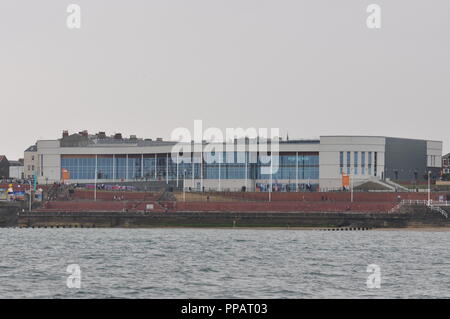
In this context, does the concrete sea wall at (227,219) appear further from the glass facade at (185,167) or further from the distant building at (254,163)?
the glass facade at (185,167)

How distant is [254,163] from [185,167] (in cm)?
1209

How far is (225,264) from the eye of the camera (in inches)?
3474

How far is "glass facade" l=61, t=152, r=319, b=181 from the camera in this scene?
17988cm

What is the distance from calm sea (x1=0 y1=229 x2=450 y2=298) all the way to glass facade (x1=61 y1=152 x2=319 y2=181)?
4609 centimetres

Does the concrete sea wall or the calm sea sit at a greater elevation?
the concrete sea wall

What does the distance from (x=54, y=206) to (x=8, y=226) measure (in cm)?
868

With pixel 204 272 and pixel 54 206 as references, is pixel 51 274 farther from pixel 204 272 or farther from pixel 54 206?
pixel 54 206

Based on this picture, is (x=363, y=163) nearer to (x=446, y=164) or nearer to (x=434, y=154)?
(x=434, y=154)

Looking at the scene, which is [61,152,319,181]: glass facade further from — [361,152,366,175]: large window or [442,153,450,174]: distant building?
[442,153,450,174]: distant building

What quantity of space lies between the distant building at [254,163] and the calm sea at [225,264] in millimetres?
43110

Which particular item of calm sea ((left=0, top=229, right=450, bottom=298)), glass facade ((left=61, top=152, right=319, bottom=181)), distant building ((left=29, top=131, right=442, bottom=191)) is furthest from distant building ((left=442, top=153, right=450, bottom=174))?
calm sea ((left=0, top=229, right=450, bottom=298))

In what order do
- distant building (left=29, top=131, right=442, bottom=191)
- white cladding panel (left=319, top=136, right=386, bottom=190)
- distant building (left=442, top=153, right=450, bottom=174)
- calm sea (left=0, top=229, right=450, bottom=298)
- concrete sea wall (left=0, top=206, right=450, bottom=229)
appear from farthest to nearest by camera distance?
distant building (left=442, top=153, right=450, bottom=174)
distant building (left=29, top=131, right=442, bottom=191)
white cladding panel (left=319, top=136, right=386, bottom=190)
concrete sea wall (left=0, top=206, right=450, bottom=229)
calm sea (left=0, top=229, right=450, bottom=298)

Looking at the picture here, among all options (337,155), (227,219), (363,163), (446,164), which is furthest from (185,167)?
(446,164)

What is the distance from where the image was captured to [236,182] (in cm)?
18325
